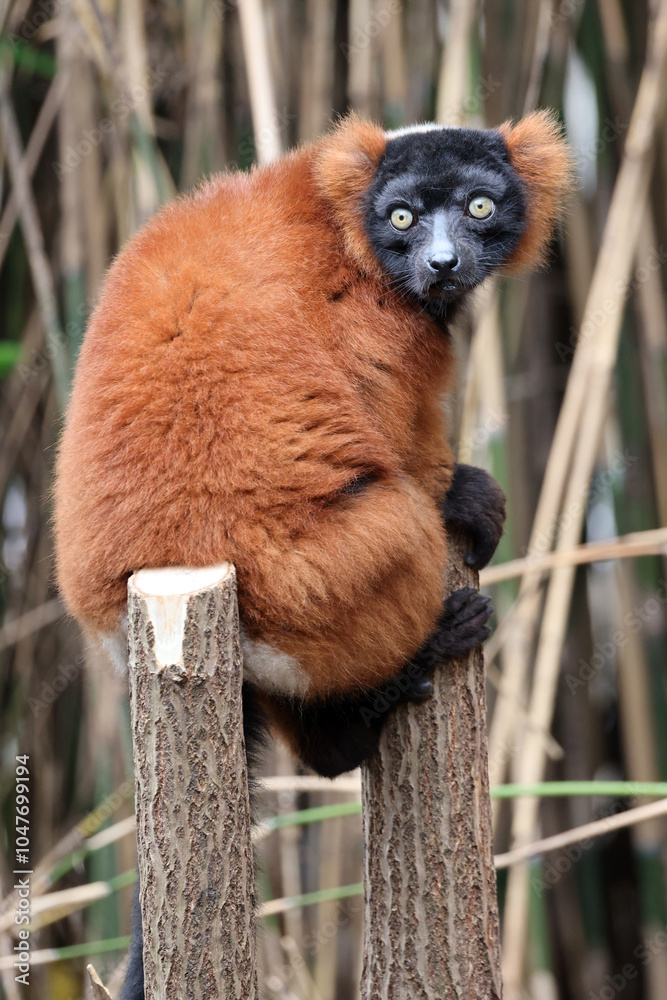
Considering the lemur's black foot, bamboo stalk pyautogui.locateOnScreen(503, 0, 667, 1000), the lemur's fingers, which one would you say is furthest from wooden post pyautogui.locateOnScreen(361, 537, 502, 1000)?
bamboo stalk pyautogui.locateOnScreen(503, 0, 667, 1000)

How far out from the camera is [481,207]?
2.00 m

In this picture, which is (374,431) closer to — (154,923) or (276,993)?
(154,923)

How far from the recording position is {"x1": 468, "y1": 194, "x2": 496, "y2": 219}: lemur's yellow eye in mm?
1982

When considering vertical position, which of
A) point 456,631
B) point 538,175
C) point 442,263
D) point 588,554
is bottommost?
point 456,631

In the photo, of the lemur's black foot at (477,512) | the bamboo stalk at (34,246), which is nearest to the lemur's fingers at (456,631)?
the lemur's black foot at (477,512)

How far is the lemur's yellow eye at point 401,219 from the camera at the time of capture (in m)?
1.94

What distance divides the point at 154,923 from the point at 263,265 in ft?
3.74

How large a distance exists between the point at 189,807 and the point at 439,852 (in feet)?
2.07

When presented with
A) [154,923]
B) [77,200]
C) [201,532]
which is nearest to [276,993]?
[154,923]

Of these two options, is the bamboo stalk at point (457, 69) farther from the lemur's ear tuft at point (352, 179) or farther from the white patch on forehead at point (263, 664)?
the white patch on forehead at point (263, 664)

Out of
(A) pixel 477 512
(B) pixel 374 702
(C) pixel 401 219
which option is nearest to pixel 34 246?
(C) pixel 401 219

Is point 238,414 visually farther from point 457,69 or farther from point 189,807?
point 457,69

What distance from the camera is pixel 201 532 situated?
5.30ft

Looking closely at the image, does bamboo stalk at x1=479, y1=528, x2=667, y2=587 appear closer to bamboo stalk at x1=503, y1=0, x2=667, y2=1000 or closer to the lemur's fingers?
bamboo stalk at x1=503, y1=0, x2=667, y2=1000
